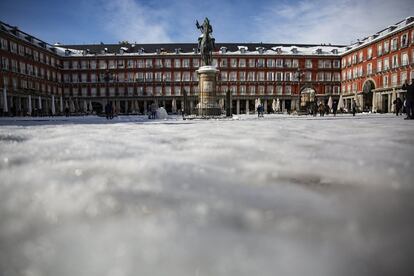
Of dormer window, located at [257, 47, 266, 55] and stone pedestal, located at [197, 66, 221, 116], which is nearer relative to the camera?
stone pedestal, located at [197, 66, 221, 116]

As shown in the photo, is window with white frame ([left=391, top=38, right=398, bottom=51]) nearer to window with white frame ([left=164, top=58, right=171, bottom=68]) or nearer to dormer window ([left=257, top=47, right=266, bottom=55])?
dormer window ([left=257, top=47, right=266, bottom=55])

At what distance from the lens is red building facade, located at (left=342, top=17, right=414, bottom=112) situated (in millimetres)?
32469

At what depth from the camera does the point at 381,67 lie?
122ft

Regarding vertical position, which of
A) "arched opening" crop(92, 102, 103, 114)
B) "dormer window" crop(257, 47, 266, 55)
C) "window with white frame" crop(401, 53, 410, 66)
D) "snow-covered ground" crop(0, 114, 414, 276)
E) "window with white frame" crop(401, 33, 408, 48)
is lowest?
"snow-covered ground" crop(0, 114, 414, 276)

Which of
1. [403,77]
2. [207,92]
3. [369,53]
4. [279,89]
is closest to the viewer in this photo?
[207,92]

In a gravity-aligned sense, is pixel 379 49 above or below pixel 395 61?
above

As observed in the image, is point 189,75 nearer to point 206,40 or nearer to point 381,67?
point 381,67

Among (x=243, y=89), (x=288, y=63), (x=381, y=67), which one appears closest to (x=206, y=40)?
(x=381, y=67)

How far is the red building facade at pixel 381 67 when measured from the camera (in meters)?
32.5

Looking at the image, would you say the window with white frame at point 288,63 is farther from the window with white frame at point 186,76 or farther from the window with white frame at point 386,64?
the window with white frame at point 186,76

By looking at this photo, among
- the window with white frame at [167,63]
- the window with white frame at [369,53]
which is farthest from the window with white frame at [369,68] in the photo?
the window with white frame at [167,63]

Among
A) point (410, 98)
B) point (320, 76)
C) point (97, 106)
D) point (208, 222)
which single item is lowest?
point (208, 222)

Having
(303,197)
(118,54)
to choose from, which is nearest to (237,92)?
(118,54)

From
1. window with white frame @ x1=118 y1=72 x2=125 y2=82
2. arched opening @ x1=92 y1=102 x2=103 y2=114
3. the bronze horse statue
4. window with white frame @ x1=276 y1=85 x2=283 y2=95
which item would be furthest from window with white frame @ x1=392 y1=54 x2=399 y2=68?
arched opening @ x1=92 y1=102 x2=103 y2=114
